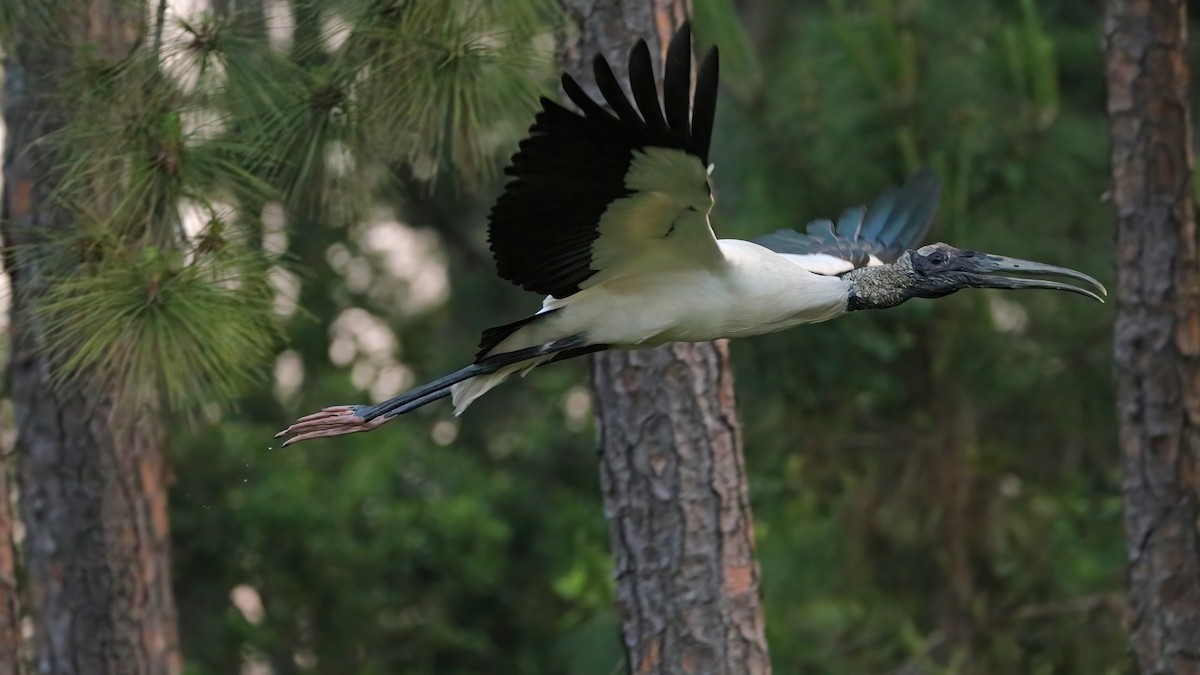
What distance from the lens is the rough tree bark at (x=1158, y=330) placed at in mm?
5387

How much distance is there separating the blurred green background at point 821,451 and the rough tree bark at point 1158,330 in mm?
1961

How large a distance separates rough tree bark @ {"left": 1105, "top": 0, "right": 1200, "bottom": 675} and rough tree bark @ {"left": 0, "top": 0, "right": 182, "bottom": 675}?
3071 mm

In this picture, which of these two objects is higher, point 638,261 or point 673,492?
point 638,261

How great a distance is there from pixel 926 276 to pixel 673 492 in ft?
3.06

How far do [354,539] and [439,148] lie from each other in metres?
6.07

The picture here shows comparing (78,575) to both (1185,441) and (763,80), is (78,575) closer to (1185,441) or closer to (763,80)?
(1185,441)

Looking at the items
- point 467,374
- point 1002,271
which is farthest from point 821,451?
point 467,374

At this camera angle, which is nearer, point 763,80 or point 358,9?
point 358,9

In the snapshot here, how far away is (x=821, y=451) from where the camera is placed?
376 inches

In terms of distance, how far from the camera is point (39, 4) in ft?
14.8

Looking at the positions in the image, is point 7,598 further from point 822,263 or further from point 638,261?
point 822,263

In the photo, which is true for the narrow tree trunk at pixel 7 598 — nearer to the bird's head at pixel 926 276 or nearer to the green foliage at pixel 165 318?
the green foliage at pixel 165 318

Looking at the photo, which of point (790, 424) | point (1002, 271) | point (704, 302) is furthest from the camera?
point (790, 424)

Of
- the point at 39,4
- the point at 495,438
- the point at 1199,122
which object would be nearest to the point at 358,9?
the point at 39,4
